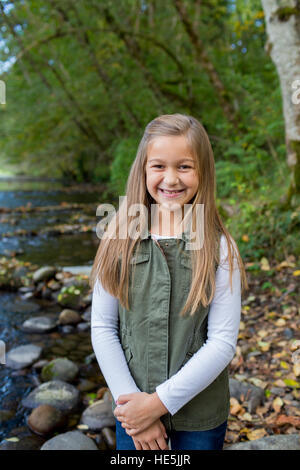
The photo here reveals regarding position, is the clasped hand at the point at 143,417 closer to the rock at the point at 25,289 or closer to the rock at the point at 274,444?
the rock at the point at 274,444

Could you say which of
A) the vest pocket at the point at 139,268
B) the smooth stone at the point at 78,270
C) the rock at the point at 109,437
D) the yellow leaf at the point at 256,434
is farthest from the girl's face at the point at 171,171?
the smooth stone at the point at 78,270

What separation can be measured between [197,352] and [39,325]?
3526mm

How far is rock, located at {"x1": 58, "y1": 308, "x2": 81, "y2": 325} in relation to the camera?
4.59 m

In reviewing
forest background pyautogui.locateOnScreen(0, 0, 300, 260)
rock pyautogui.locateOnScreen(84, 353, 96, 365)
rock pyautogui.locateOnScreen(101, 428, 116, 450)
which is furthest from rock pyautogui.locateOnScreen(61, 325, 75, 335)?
forest background pyautogui.locateOnScreen(0, 0, 300, 260)

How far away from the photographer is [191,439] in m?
1.45

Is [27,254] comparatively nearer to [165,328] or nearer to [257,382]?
[257,382]

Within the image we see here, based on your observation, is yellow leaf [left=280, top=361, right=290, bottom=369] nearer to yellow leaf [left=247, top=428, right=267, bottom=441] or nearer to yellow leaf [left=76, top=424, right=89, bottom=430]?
yellow leaf [left=247, top=428, right=267, bottom=441]

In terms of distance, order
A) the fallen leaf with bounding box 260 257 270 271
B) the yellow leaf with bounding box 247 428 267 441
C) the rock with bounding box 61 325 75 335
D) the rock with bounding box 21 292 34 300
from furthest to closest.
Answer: the rock with bounding box 21 292 34 300, the rock with bounding box 61 325 75 335, the fallen leaf with bounding box 260 257 270 271, the yellow leaf with bounding box 247 428 267 441

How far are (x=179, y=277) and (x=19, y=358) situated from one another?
9.70 feet

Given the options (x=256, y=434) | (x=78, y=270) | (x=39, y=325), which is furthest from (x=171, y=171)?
(x=78, y=270)

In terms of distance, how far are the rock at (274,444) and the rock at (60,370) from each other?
6.12ft

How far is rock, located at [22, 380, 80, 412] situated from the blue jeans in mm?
1761
